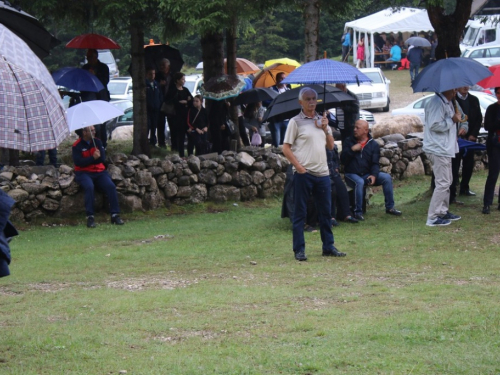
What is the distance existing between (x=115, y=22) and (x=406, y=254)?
25.2 feet

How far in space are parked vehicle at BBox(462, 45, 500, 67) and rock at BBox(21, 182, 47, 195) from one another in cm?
2371

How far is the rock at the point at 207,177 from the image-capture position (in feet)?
48.3

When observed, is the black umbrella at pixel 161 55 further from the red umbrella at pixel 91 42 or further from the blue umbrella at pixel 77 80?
the blue umbrella at pixel 77 80

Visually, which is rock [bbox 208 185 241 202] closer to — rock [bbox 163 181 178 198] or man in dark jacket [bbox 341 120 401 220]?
rock [bbox 163 181 178 198]

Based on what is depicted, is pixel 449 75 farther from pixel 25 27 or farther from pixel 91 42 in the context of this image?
pixel 91 42

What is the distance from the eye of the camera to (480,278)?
8602mm

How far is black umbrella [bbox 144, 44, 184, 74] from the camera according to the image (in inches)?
736

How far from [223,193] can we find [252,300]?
23.4ft

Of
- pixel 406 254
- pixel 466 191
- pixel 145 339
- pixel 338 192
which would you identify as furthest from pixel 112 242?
pixel 466 191

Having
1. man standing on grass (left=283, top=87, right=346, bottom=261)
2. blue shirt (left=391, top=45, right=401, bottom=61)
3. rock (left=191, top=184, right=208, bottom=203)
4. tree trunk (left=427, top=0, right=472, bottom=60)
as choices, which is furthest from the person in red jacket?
blue shirt (left=391, top=45, right=401, bottom=61)

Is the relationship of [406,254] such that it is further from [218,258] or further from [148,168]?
[148,168]

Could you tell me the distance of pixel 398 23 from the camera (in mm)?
37531

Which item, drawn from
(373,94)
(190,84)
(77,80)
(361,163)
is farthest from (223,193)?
(373,94)

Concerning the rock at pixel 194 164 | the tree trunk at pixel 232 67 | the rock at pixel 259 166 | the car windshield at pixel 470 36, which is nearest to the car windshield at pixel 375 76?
the car windshield at pixel 470 36
